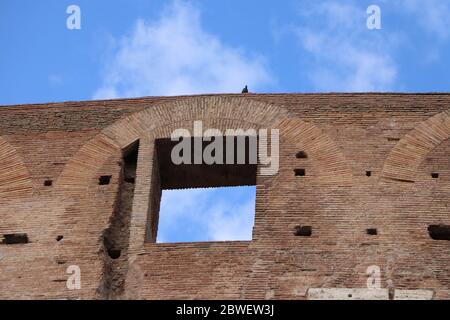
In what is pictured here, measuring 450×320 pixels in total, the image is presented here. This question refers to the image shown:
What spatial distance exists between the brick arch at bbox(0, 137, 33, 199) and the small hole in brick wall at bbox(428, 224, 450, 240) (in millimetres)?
5606

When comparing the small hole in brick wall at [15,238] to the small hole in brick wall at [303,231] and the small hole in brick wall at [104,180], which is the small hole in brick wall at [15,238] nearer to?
the small hole in brick wall at [104,180]

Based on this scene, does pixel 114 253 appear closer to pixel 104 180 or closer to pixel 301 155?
pixel 104 180

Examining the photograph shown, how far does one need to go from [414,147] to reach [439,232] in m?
1.65

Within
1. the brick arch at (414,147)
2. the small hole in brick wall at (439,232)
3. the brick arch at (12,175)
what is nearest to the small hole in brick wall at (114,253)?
the brick arch at (12,175)

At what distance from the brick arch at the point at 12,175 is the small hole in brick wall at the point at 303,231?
387cm

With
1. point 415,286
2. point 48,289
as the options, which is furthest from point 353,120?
point 48,289

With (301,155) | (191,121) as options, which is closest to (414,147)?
(301,155)

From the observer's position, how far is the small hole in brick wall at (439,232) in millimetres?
16047

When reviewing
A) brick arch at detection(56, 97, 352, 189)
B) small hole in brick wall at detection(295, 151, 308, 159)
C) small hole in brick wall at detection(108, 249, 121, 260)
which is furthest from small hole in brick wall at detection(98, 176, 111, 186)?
small hole in brick wall at detection(295, 151, 308, 159)

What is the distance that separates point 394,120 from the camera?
1769cm

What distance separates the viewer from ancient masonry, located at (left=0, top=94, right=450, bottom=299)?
1552 centimetres

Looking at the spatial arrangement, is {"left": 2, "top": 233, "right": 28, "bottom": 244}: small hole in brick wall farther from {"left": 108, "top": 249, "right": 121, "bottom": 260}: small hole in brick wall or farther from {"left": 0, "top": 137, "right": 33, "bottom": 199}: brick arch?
{"left": 108, "top": 249, "right": 121, "bottom": 260}: small hole in brick wall

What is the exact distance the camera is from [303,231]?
16.1 m

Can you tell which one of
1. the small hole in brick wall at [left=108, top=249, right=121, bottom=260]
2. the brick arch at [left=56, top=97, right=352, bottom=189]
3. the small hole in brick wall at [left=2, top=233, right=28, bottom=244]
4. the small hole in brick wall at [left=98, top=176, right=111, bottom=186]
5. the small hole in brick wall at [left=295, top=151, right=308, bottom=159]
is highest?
the brick arch at [left=56, top=97, right=352, bottom=189]
